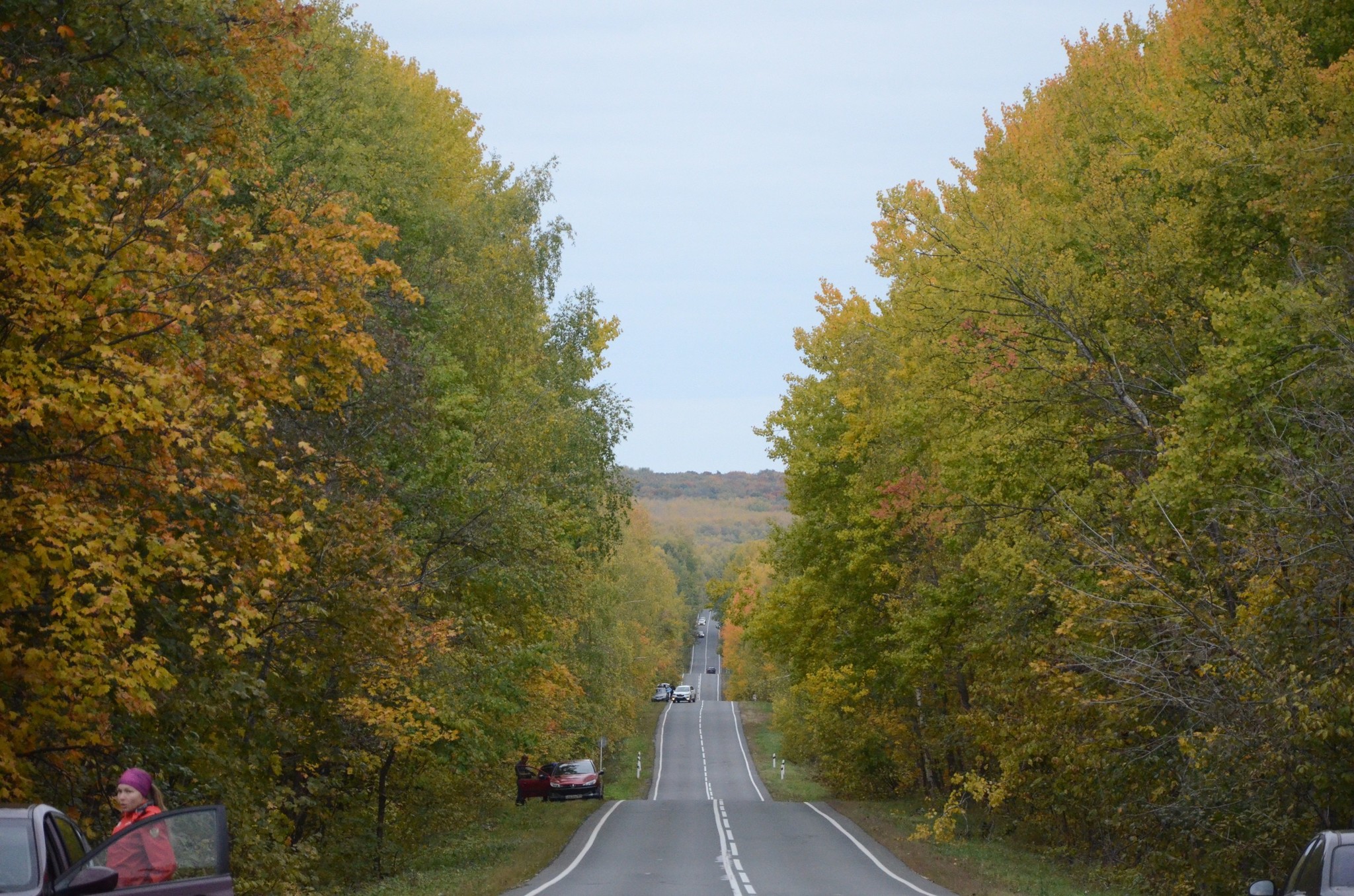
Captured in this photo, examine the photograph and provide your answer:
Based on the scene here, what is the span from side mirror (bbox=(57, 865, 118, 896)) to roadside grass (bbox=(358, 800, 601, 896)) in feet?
42.2

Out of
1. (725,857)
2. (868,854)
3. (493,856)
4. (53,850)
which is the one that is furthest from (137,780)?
(868,854)

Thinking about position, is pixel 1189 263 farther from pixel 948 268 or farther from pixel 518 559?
pixel 518 559

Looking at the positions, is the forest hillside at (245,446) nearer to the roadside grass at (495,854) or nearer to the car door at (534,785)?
the roadside grass at (495,854)

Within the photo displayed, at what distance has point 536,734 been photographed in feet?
98.7

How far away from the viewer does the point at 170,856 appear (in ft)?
23.5

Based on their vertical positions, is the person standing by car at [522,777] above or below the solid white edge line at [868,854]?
below

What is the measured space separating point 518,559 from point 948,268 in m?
10.2

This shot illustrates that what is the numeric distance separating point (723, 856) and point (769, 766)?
47574 mm

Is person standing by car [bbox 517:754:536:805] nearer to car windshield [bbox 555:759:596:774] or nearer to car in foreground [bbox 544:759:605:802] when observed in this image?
car in foreground [bbox 544:759:605:802]

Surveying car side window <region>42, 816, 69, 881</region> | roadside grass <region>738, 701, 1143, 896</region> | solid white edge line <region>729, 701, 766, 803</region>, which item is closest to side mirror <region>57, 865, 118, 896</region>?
car side window <region>42, 816, 69, 881</region>

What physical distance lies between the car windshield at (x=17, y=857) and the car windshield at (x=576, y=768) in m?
37.5

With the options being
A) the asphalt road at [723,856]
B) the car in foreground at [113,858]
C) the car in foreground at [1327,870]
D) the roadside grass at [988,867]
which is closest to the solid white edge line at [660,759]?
the asphalt road at [723,856]

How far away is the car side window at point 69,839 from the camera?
25.3 feet

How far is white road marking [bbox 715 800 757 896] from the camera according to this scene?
19.9 metres
